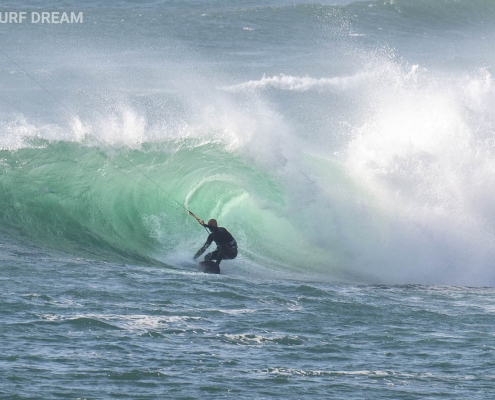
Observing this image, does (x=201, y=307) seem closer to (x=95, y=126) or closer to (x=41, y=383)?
(x=41, y=383)

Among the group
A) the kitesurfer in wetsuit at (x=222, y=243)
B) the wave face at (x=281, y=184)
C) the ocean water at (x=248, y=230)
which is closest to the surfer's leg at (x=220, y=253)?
the kitesurfer in wetsuit at (x=222, y=243)

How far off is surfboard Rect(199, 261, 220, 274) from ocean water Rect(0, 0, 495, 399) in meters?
0.59

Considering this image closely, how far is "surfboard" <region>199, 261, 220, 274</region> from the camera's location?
53.3 ft

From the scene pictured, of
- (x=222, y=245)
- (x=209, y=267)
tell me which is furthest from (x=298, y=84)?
(x=209, y=267)

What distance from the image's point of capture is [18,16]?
4475cm

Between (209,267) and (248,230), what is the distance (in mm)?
3581

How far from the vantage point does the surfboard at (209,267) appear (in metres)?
16.2

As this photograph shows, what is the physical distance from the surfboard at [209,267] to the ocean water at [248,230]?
0.59m

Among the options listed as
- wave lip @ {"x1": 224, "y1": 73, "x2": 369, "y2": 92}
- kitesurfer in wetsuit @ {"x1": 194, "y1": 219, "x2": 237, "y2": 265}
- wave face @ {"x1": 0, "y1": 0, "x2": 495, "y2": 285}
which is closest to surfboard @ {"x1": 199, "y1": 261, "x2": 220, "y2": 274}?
kitesurfer in wetsuit @ {"x1": 194, "y1": 219, "x2": 237, "y2": 265}

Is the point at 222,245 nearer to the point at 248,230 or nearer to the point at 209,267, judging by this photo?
the point at 209,267

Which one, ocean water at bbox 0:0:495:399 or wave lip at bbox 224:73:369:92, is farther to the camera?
wave lip at bbox 224:73:369:92

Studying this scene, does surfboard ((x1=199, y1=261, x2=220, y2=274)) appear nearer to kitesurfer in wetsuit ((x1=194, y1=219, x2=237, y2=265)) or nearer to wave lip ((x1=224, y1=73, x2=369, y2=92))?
kitesurfer in wetsuit ((x1=194, y1=219, x2=237, y2=265))

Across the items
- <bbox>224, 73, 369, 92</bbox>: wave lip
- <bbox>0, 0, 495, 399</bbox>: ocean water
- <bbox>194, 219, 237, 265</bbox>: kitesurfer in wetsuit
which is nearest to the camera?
<bbox>0, 0, 495, 399</bbox>: ocean water

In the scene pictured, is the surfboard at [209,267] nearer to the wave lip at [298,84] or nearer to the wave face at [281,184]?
the wave face at [281,184]
